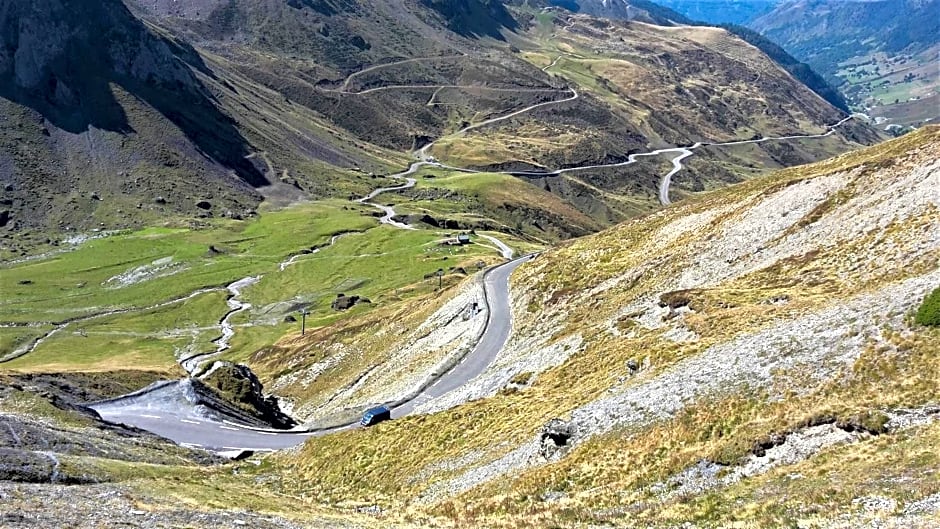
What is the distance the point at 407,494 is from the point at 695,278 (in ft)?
126

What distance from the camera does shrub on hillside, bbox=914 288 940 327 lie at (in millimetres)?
33469

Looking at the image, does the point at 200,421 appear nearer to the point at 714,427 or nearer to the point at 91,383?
the point at 91,383

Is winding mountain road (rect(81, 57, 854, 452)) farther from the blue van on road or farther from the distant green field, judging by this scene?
the distant green field

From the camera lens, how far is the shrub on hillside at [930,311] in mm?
33469

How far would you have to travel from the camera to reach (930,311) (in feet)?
111

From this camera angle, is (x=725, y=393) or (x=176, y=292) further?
(x=176, y=292)

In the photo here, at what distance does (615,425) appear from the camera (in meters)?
36.4

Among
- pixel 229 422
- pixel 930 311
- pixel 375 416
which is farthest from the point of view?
pixel 229 422

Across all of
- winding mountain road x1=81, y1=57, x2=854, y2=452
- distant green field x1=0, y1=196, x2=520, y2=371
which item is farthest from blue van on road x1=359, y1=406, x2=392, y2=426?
distant green field x1=0, y1=196, x2=520, y2=371

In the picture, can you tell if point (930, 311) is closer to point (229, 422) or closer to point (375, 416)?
point (375, 416)

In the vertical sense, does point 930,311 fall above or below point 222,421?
above

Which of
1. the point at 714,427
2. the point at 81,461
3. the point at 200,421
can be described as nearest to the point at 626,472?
the point at 714,427

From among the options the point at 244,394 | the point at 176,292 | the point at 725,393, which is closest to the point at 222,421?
the point at 244,394

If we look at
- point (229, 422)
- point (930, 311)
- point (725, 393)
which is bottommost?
point (229, 422)
